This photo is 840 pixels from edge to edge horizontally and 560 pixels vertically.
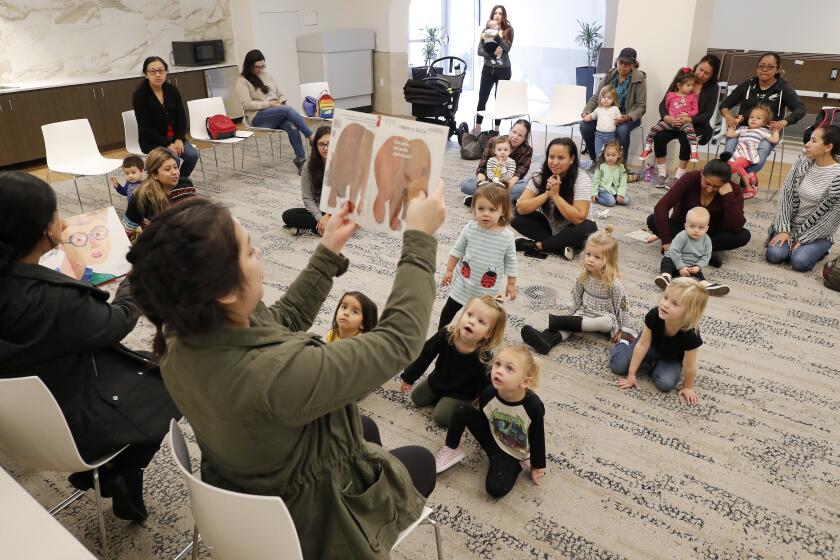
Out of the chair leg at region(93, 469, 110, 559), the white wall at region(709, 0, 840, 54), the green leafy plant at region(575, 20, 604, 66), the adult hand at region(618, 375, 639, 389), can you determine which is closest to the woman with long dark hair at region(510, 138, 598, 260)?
the adult hand at region(618, 375, 639, 389)

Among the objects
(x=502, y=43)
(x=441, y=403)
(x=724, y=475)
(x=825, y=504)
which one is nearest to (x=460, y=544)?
(x=441, y=403)

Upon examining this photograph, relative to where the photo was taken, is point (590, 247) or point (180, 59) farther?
point (180, 59)

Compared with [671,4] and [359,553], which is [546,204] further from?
[359,553]

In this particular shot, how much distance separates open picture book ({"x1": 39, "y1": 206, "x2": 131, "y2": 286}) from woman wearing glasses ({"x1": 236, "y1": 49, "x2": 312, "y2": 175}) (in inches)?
156

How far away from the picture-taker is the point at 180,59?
8352mm

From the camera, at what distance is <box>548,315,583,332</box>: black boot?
3451 mm

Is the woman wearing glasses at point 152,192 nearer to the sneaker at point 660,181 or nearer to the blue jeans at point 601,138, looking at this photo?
the blue jeans at point 601,138

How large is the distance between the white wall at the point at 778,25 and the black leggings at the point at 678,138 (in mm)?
3242

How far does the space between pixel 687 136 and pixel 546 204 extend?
234 centimetres

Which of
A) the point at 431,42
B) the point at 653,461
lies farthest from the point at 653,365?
the point at 431,42

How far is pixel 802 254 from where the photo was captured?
432cm

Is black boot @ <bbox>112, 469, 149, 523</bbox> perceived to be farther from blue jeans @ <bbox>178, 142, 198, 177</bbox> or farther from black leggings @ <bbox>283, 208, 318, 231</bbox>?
blue jeans @ <bbox>178, 142, 198, 177</bbox>

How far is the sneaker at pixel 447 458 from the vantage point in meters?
2.54

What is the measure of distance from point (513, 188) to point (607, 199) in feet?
3.17
